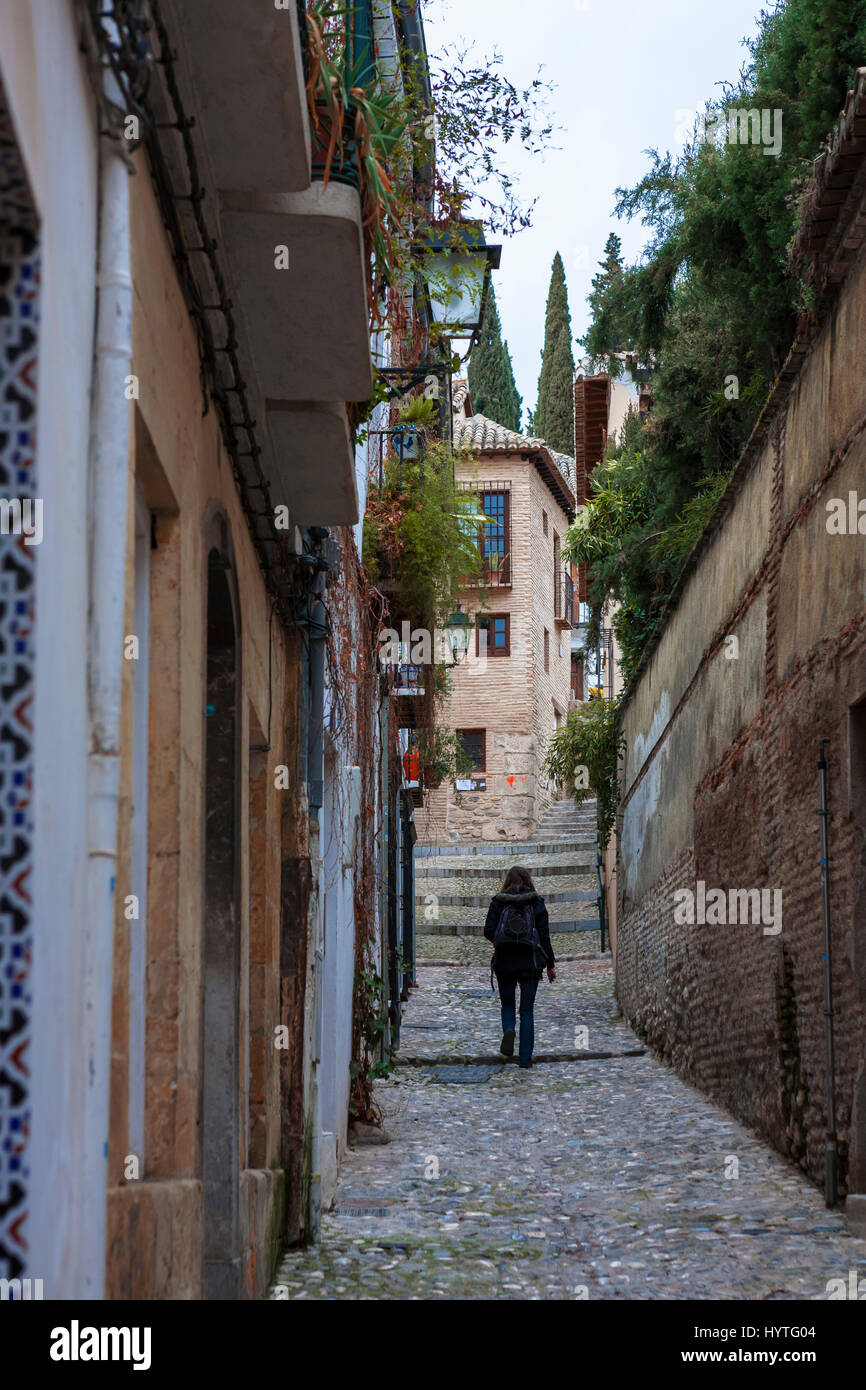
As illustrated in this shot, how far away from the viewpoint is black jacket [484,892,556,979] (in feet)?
47.5

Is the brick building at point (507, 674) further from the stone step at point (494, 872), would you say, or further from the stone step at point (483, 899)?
the stone step at point (483, 899)

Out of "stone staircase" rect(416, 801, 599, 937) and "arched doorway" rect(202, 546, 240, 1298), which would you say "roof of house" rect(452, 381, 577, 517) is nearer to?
"stone staircase" rect(416, 801, 599, 937)

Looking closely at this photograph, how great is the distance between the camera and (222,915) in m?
6.11

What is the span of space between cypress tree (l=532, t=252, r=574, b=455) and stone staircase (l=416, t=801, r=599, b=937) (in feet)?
64.2

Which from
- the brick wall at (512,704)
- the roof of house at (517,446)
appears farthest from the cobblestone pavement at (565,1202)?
the roof of house at (517,446)

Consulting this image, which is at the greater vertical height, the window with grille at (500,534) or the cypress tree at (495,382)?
the cypress tree at (495,382)

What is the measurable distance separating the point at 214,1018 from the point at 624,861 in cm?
1521

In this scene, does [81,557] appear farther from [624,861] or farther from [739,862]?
[624,861]

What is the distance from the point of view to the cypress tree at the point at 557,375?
56.2m

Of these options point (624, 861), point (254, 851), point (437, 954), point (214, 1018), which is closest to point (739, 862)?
point (254, 851)

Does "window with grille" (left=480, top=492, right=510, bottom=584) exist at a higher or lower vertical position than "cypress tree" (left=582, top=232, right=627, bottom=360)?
higher

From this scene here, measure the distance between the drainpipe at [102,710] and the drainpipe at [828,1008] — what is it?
5.47 meters

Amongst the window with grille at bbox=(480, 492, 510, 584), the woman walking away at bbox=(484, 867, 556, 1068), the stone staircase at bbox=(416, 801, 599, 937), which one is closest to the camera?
the woman walking away at bbox=(484, 867, 556, 1068)

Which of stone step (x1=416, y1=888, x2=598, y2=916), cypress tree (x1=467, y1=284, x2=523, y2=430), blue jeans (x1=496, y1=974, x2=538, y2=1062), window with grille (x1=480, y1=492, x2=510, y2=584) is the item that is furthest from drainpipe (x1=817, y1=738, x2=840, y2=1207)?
cypress tree (x1=467, y1=284, x2=523, y2=430)
